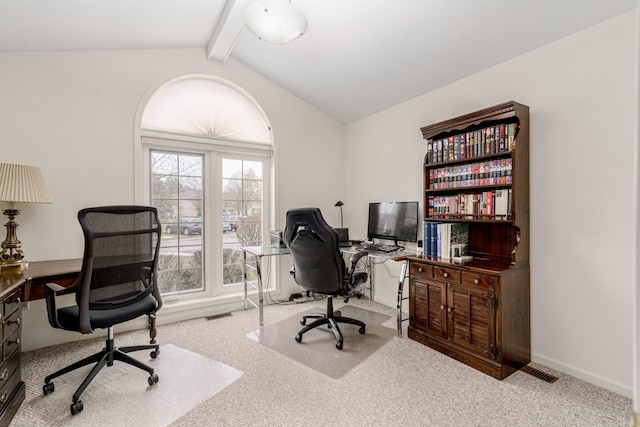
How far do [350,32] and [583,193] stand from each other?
2.19 meters

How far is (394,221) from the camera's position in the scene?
338 centimetres

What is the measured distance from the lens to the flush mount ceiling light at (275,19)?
190cm

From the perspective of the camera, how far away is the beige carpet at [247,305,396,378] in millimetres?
2311

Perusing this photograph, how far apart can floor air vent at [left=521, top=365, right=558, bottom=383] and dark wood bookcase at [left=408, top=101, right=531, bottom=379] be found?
42 mm

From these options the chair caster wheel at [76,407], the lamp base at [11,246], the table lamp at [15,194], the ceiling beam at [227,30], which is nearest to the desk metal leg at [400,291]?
the chair caster wheel at [76,407]

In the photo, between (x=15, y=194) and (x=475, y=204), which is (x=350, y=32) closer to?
(x=475, y=204)

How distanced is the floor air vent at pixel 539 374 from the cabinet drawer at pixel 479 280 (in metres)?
0.68

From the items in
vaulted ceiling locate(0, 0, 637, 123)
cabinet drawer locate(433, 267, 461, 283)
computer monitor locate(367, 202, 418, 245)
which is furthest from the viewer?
computer monitor locate(367, 202, 418, 245)

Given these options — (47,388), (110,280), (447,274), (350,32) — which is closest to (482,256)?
(447,274)

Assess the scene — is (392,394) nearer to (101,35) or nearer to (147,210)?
(147,210)

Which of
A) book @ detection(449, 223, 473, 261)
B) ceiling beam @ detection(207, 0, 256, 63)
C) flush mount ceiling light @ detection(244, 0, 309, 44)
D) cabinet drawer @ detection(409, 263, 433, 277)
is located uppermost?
ceiling beam @ detection(207, 0, 256, 63)

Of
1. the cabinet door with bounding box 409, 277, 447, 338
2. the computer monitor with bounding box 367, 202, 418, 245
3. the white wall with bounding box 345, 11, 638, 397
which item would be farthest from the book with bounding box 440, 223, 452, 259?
the white wall with bounding box 345, 11, 638, 397

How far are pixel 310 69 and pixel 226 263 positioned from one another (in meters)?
2.46

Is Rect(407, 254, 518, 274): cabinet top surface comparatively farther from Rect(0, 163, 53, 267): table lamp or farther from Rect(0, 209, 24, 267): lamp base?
Rect(0, 209, 24, 267): lamp base
